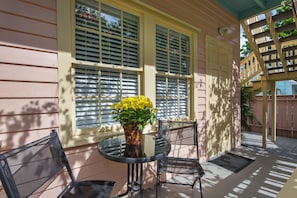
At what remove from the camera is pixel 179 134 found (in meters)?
2.83

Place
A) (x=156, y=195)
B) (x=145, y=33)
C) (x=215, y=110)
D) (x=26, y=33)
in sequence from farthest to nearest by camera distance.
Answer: (x=215, y=110)
(x=145, y=33)
(x=156, y=195)
(x=26, y=33)

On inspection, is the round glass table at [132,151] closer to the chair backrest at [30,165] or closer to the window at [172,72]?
the chair backrest at [30,165]

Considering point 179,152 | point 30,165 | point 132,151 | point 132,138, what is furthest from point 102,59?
point 179,152

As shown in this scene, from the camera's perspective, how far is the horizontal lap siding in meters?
1.40

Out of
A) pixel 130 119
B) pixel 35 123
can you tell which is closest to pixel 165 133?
pixel 130 119

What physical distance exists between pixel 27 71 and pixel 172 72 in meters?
1.96

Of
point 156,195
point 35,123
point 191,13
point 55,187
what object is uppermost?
point 191,13

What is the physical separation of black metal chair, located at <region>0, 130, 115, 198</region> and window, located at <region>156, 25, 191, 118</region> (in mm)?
1438

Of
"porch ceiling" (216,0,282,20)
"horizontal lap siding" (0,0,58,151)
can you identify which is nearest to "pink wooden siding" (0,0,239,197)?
"horizontal lap siding" (0,0,58,151)

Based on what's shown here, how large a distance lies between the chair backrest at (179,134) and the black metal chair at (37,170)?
3.71 feet

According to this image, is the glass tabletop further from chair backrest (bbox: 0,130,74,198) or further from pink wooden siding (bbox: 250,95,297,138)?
pink wooden siding (bbox: 250,95,297,138)

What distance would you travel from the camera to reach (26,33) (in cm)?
149

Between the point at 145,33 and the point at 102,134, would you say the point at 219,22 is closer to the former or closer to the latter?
the point at 145,33

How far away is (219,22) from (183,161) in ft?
9.72
